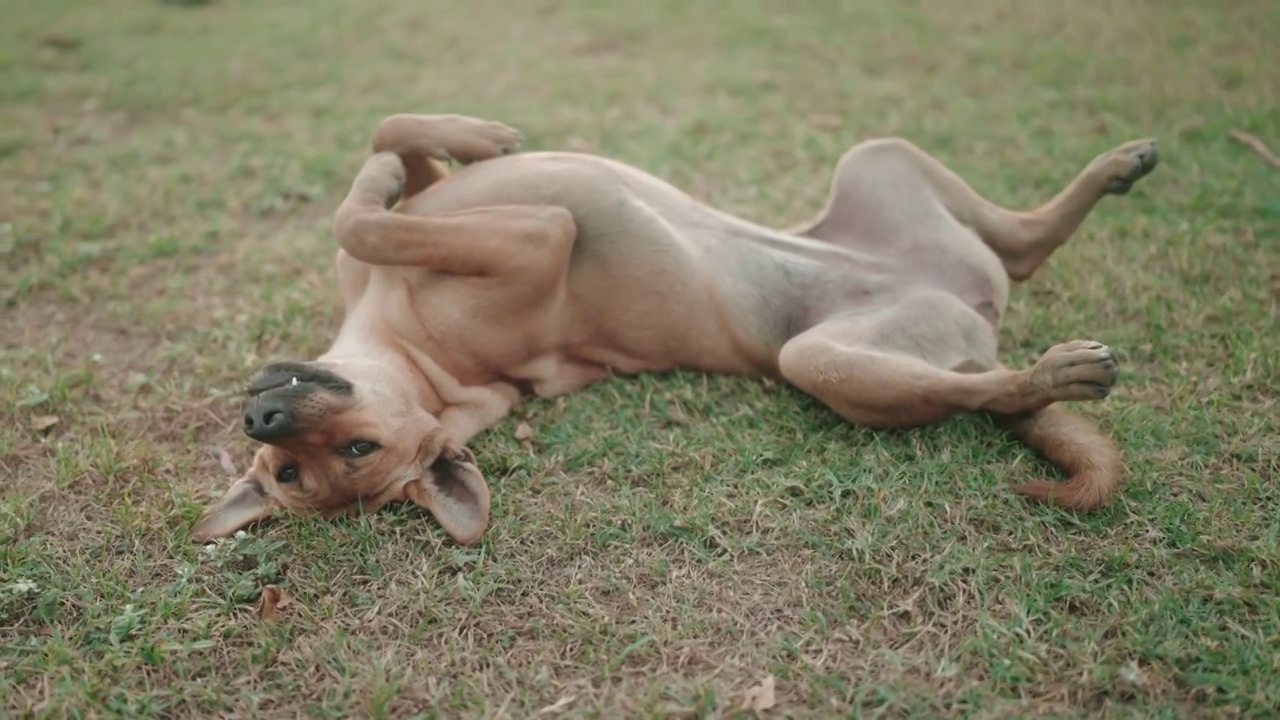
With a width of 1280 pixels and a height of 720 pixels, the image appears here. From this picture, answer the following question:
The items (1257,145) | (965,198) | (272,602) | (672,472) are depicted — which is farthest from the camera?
(1257,145)

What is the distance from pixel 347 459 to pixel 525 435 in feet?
2.63

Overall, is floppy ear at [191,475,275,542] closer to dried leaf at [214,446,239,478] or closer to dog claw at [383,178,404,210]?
dried leaf at [214,446,239,478]

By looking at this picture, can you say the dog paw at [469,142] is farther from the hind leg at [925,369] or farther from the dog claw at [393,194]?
the hind leg at [925,369]

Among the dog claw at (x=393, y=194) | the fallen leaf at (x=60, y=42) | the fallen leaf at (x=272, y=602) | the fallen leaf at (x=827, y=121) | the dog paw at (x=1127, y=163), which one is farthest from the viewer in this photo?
the fallen leaf at (x=60, y=42)

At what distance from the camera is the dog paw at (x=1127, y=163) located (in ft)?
14.7

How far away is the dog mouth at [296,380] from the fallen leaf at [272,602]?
666mm

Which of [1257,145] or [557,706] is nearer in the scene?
[557,706]

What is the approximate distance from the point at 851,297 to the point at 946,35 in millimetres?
4733

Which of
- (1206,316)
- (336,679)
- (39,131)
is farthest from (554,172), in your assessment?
(39,131)

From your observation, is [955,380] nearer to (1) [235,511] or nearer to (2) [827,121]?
(1) [235,511]

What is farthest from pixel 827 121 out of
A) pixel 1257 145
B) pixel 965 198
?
pixel 1257 145

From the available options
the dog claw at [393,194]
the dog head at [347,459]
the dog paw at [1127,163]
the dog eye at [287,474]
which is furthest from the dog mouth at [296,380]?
the dog paw at [1127,163]

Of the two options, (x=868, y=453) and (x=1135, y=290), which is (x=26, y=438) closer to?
(x=868, y=453)

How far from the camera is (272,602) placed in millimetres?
3352
